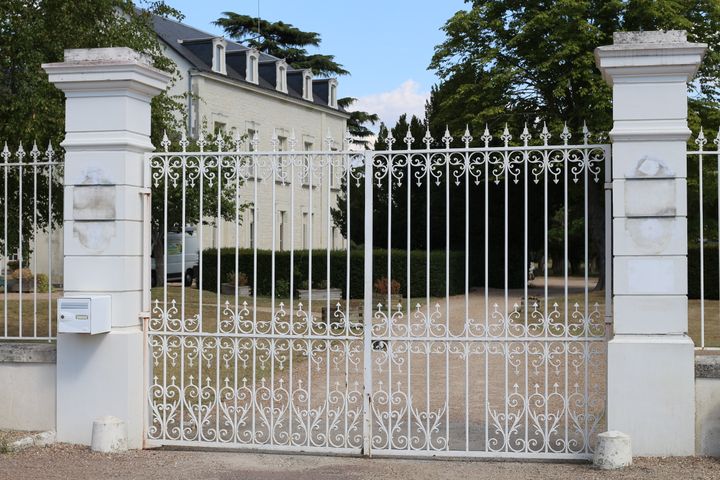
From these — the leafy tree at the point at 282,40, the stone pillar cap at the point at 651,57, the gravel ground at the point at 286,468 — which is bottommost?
the gravel ground at the point at 286,468

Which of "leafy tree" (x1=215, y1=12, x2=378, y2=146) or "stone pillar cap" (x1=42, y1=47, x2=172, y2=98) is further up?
"leafy tree" (x1=215, y1=12, x2=378, y2=146)

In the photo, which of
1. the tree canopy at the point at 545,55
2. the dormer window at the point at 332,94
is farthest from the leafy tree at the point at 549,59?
the dormer window at the point at 332,94

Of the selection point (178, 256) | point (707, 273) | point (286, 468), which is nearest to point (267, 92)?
point (178, 256)

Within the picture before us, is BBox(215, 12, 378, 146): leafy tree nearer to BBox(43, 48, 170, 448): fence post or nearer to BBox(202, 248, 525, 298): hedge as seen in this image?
BBox(202, 248, 525, 298): hedge

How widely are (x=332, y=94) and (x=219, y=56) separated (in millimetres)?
10161

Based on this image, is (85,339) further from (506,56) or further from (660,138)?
(506,56)

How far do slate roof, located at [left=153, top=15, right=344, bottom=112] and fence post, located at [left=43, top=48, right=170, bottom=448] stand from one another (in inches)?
1044

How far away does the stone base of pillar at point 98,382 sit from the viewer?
755cm

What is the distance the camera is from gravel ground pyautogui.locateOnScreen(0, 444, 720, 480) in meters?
6.61

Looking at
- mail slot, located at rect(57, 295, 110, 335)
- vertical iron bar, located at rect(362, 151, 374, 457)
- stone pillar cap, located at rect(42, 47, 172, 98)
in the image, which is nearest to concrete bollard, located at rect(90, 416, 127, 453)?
mail slot, located at rect(57, 295, 110, 335)

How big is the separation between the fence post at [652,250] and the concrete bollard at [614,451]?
20cm

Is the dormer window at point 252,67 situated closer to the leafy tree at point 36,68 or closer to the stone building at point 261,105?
the stone building at point 261,105

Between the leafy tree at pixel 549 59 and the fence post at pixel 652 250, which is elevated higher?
the leafy tree at pixel 549 59

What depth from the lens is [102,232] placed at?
7.59 meters
